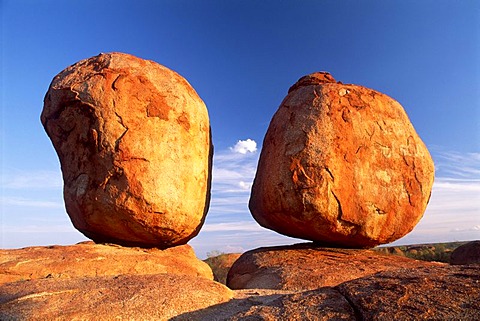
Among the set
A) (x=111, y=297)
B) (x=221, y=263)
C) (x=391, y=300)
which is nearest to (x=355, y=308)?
(x=391, y=300)

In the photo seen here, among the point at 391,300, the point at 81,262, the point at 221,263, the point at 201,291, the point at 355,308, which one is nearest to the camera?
the point at 391,300

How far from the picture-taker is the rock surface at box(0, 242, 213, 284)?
4.83 m

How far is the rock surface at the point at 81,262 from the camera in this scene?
4832mm

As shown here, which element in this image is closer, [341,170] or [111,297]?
[111,297]

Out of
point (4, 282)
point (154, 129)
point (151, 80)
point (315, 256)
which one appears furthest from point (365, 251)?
point (4, 282)

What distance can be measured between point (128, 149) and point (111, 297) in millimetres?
2922

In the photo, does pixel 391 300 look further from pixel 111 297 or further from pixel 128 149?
pixel 128 149

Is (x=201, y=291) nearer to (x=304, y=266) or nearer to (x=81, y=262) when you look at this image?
(x=81, y=262)

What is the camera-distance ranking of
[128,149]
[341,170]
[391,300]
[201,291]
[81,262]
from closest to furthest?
[391,300] < [201,291] < [81,262] < [128,149] < [341,170]

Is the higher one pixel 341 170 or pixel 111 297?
pixel 341 170

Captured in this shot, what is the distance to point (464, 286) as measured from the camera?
2.45 meters

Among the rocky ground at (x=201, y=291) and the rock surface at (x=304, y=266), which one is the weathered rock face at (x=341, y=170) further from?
the rocky ground at (x=201, y=291)

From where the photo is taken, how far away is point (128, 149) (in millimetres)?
5906

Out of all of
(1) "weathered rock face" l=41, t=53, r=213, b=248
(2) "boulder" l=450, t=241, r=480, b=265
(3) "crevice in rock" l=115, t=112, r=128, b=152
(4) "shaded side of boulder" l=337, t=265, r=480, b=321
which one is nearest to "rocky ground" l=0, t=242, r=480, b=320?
(4) "shaded side of boulder" l=337, t=265, r=480, b=321
